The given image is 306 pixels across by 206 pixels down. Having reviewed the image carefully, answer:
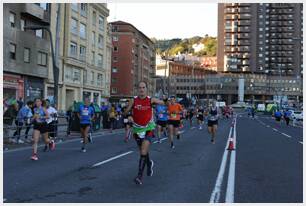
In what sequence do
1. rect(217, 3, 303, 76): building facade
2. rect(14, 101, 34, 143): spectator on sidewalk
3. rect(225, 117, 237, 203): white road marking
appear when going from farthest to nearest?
1. rect(217, 3, 303, 76): building facade
2. rect(14, 101, 34, 143): spectator on sidewalk
3. rect(225, 117, 237, 203): white road marking

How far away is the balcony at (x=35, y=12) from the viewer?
36562mm

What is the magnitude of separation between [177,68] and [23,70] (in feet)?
374

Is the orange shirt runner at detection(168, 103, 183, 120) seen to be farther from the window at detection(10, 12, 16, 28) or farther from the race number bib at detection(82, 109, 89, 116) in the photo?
the window at detection(10, 12, 16, 28)

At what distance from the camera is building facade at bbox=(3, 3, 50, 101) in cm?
3438

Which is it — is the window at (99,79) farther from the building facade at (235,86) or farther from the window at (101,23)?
the building facade at (235,86)

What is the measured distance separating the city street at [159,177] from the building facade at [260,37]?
126 meters

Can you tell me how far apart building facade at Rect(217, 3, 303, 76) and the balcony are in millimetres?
100226

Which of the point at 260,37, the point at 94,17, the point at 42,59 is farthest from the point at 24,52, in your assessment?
the point at 260,37

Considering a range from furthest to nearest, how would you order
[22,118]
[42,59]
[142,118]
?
[42,59] < [22,118] < [142,118]

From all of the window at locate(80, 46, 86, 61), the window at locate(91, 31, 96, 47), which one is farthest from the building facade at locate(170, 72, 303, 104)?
the window at locate(80, 46, 86, 61)

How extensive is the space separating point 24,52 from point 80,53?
14.7 meters

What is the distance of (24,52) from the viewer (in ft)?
121

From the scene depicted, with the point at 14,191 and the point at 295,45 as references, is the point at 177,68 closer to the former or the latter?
the point at 295,45

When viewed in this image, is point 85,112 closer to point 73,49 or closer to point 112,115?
point 112,115
